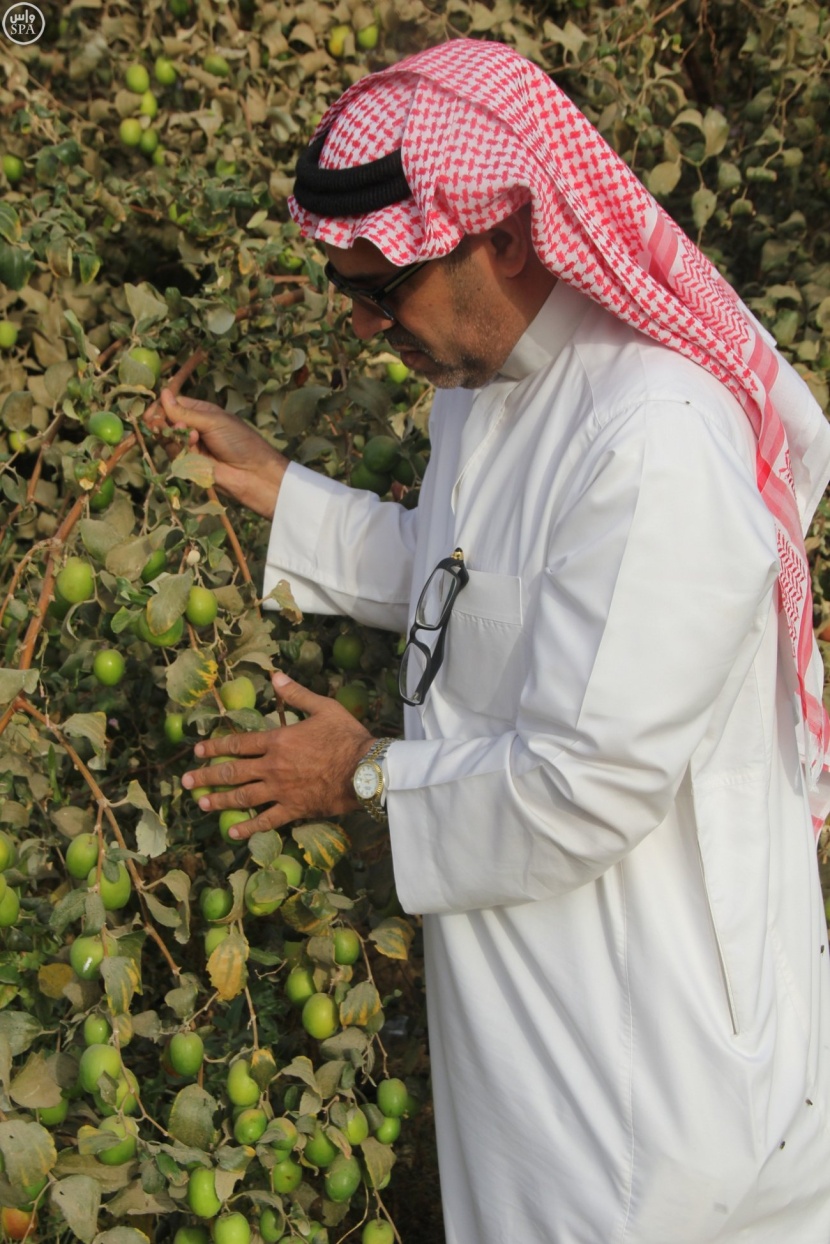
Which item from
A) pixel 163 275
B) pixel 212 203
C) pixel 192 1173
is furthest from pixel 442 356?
pixel 163 275

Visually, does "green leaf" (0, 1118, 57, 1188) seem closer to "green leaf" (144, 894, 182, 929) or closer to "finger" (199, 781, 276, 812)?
"green leaf" (144, 894, 182, 929)

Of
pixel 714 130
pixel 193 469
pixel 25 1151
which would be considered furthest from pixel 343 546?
pixel 714 130

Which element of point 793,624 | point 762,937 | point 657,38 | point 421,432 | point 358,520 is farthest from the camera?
point 657,38

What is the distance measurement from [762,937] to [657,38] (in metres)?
2.24

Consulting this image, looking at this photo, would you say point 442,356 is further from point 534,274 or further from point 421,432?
point 421,432

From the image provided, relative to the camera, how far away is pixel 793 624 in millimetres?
1458

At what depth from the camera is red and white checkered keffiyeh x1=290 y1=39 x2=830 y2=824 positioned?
1.24 m

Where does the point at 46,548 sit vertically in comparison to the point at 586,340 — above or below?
below

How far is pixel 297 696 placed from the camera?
1.55m

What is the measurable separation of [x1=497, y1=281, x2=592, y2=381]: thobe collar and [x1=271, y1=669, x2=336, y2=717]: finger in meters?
0.47

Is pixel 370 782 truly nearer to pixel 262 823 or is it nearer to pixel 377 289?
pixel 262 823

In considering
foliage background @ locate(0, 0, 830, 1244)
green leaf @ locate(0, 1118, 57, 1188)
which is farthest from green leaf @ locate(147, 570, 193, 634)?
green leaf @ locate(0, 1118, 57, 1188)

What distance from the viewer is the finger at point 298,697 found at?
5.04 feet

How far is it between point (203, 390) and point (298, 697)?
31.6 inches
